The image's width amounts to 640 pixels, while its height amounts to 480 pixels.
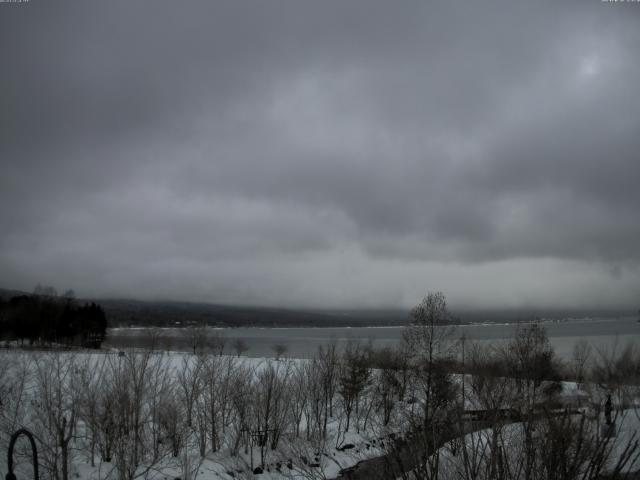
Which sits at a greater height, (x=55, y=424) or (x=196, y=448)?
(x=55, y=424)

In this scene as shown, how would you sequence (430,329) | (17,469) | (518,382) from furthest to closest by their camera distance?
(430,329), (518,382), (17,469)

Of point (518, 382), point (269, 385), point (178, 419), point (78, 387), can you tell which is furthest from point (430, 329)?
point (78, 387)

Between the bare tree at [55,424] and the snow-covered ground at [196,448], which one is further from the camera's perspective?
the snow-covered ground at [196,448]

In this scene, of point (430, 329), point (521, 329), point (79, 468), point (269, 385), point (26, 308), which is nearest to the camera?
point (79, 468)

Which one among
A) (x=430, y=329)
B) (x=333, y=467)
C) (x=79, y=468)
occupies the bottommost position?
(x=333, y=467)

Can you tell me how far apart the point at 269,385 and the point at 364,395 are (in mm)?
17031

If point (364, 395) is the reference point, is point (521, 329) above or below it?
above

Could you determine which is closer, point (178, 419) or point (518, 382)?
point (178, 419)

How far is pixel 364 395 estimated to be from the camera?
45375 mm

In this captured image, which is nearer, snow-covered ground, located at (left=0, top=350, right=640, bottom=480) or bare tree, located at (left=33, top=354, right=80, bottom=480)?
bare tree, located at (left=33, top=354, right=80, bottom=480)

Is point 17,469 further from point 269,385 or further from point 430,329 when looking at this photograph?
point 430,329

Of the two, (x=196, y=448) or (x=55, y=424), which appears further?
(x=196, y=448)

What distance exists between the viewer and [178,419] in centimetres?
2881

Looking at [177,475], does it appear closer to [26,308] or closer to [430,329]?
[430,329]
